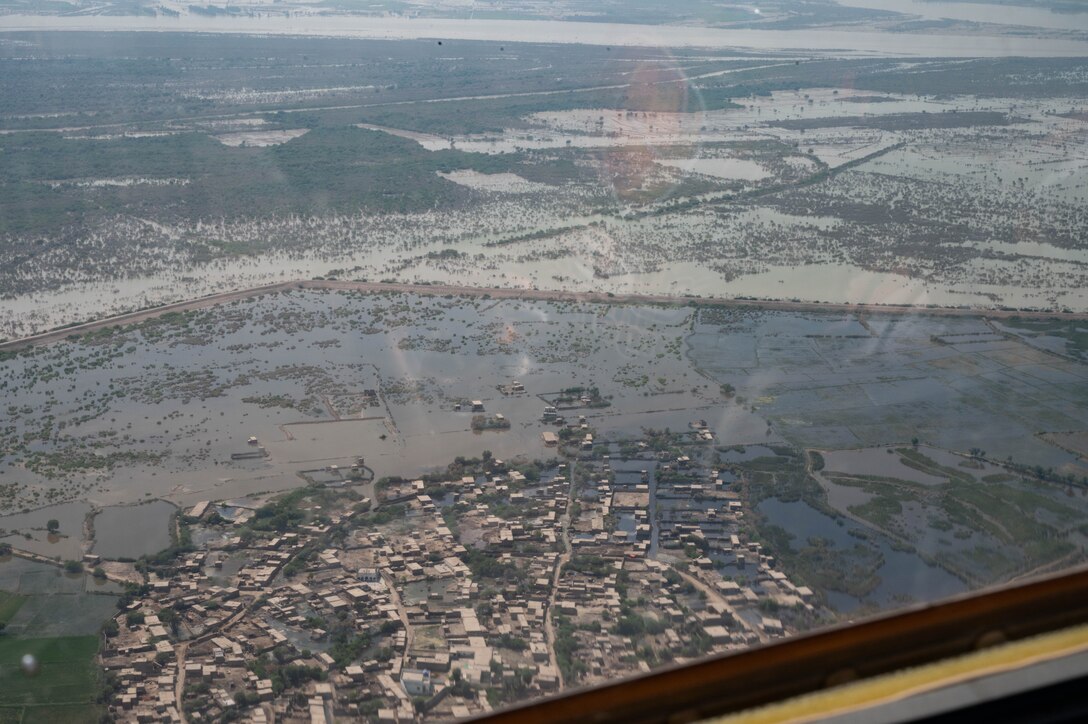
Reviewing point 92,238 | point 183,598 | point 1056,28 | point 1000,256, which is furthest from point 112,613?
point 1056,28

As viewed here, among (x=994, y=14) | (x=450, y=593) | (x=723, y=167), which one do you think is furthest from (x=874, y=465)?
(x=994, y=14)

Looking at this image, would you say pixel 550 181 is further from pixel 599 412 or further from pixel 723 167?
pixel 599 412

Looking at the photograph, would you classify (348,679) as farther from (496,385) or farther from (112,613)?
(496,385)

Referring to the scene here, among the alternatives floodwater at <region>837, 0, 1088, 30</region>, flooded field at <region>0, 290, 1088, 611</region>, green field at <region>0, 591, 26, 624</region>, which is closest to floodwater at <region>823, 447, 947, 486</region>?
flooded field at <region>0, 290, 1088, 611</region>

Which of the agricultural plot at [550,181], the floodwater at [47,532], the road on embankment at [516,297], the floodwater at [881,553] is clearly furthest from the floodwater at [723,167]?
the floodwater at [47,532]

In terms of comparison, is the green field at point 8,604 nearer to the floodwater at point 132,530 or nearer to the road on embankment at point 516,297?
the floodwater at point 132,530

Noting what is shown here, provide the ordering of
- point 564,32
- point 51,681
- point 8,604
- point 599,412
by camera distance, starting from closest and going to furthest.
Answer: point 51,681, point 8,604, point 599,412, point 564,32
